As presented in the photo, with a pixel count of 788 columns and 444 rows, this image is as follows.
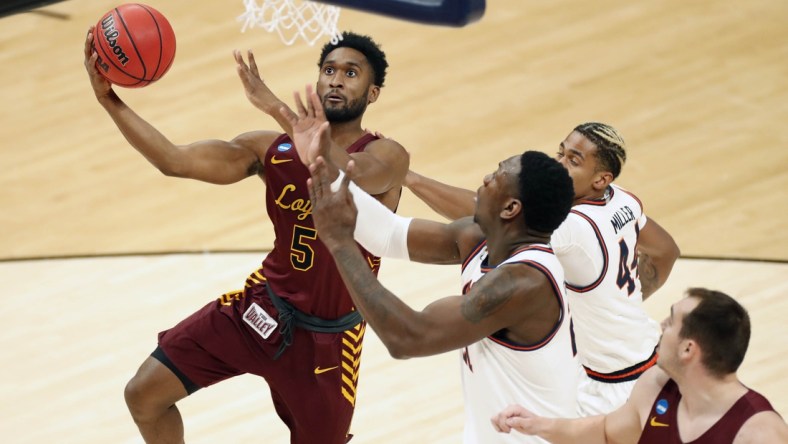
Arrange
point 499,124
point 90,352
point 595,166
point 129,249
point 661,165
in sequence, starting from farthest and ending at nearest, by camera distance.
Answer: point 499,124 → point 661,165 → point 129,249 → point 90,352 → point 595,166

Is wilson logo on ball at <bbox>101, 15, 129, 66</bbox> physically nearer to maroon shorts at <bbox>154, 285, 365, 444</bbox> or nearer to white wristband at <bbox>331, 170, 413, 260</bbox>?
maroon shorts at <bbox>154, 285, 365, 444</bbox>

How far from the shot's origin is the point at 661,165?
9977 millimetres

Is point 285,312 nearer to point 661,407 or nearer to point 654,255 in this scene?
point 654,255

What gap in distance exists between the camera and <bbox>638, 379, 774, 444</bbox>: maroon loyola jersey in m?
4.28

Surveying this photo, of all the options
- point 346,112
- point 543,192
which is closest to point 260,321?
point 346,112

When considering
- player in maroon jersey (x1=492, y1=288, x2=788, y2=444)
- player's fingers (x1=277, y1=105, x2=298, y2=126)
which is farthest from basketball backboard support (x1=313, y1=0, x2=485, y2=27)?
player in maroon jersey (x1=492, y1=288, x2=788, y2=444)

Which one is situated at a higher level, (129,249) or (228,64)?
(228,64)

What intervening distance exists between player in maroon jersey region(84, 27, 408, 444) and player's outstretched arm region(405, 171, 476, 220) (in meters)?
0.27

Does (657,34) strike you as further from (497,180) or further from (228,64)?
(497,180)

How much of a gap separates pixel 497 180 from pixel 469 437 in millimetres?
938

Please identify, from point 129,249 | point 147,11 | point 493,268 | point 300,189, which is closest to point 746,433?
point 493,268

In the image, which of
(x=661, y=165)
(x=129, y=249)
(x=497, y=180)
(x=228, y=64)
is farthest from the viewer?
(x=228, y=64)

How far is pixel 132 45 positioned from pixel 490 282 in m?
2.05

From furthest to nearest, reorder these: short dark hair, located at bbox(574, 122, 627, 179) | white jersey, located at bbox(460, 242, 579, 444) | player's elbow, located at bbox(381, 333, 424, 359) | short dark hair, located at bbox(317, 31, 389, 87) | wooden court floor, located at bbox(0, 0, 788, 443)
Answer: wooden court floor, located at bbox(0, 0, 788, 443) → short dark hair, located at bbox(317, 31, 389, 87) → short dark hair, located at bbox(574, 122, 627, 179) → white jersey, located at bbox(460, 242, 579, 444) → player's elbow, located at bbox(381, 333, 424, 359)
